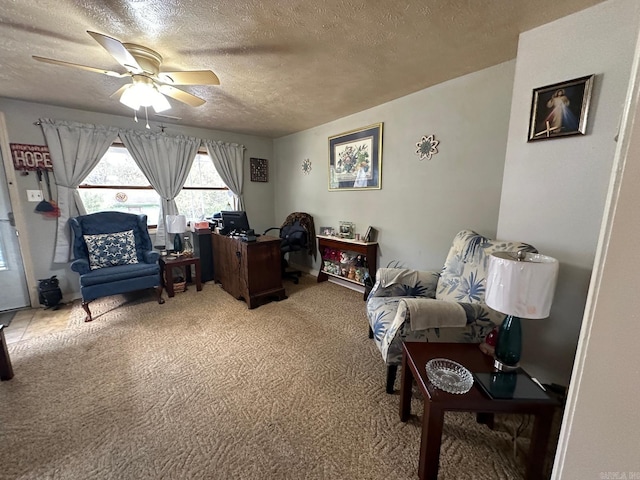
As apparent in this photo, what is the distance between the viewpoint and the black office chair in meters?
3.89

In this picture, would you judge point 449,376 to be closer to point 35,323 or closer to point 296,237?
point 296,237

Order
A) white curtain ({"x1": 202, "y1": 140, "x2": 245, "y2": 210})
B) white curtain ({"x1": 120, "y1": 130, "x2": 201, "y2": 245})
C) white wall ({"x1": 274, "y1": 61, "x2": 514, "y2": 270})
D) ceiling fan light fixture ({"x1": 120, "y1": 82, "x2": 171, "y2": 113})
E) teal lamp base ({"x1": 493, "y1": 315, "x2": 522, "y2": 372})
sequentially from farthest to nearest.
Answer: white curtain ({"x1": 202, "y1": 140, "x2": 245, "y2": 210})
white curtain ({"x1": 120, "y1": 130, "x2": 201, "y2": 245})
white wall ({"x1": 274, "y1": 61, "x2": 514, "y2": 270})
ceiling fan light fixture ({"x1": 120, "y1": 82, "x2": 171, "y2": 113})
teal lamp base ({"x1": 493, "y1": 315, "x2": 522, "y2": 372})

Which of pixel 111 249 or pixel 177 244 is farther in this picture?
pixel 177 244

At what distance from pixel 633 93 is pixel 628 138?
0.07 m

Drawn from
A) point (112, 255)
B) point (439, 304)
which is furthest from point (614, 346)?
point (112, 255)

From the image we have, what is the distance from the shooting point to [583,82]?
1442 millimetres

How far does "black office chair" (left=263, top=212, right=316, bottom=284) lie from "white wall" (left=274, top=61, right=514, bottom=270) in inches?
21.8

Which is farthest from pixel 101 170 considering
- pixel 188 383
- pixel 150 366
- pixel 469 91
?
pixel 469 91

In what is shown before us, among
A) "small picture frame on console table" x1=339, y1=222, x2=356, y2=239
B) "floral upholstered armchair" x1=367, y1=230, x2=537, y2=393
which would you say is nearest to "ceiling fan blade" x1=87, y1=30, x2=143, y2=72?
"floral upholstered armchair" x1=367, y1=230, x2=537, y2=393

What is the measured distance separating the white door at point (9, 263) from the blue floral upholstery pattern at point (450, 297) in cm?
394

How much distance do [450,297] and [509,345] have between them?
2.10ft

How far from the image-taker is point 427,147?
260cm

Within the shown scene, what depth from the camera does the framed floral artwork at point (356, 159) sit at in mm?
3078

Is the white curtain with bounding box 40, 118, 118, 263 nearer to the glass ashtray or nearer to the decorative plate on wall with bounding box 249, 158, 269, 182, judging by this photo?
the decorative plate on wall with bounding box 249, 158, 269, 182
